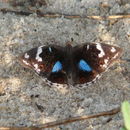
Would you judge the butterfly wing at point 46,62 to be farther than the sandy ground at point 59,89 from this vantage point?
Yes

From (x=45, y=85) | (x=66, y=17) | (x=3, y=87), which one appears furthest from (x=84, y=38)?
(x=3, y=87)

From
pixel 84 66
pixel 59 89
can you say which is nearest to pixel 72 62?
pixel 84 66

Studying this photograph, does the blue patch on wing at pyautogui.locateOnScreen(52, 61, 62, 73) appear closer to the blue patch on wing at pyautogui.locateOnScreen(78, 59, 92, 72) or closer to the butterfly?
the butterfly

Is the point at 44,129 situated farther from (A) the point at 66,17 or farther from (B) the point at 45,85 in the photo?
(A) the point at 66,17

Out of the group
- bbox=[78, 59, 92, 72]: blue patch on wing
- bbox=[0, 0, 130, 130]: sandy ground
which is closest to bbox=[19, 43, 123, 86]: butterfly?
bbox=[78, 59, 92, 72]: blue patch on wing

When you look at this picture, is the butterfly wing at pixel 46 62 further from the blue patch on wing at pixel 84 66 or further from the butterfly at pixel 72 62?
the blue patch on wing at pixel 84 66

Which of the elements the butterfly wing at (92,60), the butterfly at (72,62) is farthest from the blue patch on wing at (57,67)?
the butterfly wing at (92,60)
